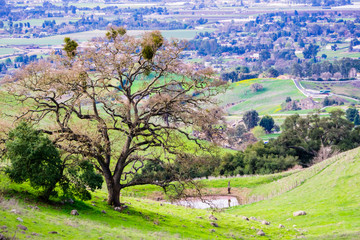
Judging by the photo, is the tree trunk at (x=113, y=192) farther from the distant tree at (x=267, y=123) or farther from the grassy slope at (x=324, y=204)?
the distant tree at (x=267, y=123)

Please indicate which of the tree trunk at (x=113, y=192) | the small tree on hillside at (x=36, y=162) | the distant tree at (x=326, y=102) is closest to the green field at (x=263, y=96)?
the distant tree at (x=326, y=102)

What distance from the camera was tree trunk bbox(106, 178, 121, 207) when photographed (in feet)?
79.9

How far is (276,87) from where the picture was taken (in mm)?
187750

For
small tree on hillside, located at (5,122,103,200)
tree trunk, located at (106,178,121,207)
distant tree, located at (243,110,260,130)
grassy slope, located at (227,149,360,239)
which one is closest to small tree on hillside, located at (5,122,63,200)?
small tree on hillside, located at (5,122,103,200)

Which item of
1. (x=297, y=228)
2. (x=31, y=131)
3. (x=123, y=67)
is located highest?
(x=123, y=67)

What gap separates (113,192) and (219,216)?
7509 millimetres

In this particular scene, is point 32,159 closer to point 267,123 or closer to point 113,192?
point 113,192

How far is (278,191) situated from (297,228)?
13090 millimetres

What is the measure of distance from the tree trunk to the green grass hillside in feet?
1.73

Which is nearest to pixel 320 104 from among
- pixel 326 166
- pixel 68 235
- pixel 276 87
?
pixel 276 87

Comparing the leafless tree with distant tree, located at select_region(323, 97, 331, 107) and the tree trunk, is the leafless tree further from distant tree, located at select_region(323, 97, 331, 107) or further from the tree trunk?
distant tree, located at select_region(323, 97, 331, 107)

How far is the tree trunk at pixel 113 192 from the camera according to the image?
24344 mm

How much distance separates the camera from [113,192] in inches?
963

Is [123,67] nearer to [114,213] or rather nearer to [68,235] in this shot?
[114,213]
